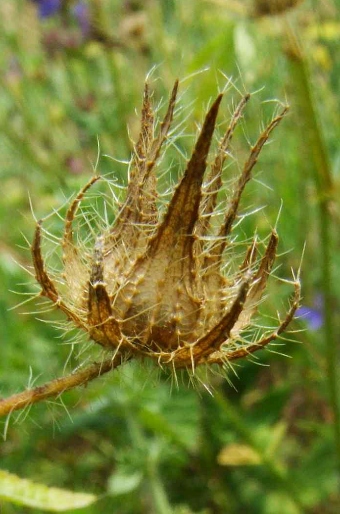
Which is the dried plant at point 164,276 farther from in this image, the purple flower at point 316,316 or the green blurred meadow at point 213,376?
the purple flower at point 316,316

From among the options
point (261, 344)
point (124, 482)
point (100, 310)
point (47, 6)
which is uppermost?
point (47, 6)

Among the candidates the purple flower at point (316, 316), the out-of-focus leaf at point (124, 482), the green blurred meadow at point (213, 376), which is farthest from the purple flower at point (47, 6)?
the out-of-focus leaf at point (124, 482)

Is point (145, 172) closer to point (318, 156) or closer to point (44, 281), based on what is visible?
point (44, 281)

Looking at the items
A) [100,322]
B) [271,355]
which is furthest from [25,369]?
[100,322]

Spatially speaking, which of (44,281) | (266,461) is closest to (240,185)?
(44,281)

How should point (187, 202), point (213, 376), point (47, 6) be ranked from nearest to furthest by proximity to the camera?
point (187, 202) < point (213, 376) < point (47, 6)

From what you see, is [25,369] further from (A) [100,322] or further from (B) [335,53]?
(B) [335,53]

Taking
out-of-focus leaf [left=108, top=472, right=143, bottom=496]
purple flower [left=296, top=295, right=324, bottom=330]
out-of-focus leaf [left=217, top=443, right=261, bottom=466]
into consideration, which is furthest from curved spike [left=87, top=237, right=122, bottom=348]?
purple flower [left=296, top=295, right=324, bottom=330]
